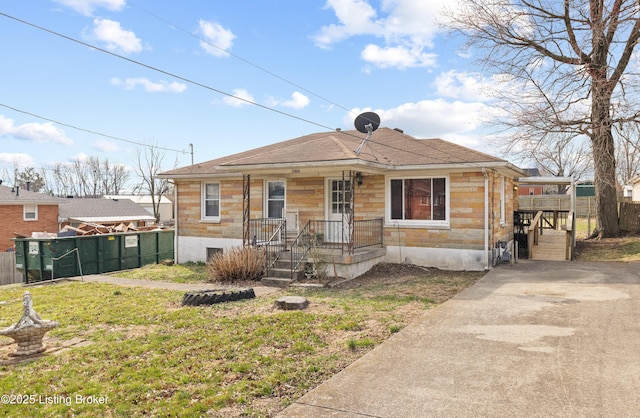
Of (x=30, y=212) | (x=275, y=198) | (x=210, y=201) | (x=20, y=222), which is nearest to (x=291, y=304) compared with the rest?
(x=275, y=198)

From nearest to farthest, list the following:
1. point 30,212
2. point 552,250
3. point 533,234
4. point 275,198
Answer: point 275,198 < point 552,250 < point 533,234 < point 30,212

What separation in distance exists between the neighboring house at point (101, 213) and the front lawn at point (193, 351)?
23697 millimetres

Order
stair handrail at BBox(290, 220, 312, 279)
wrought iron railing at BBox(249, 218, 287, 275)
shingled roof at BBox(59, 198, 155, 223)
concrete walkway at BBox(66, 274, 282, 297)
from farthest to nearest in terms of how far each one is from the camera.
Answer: shingled roof at BBox(59, 198, 155, 223) → wrought iron railing at BBox(249, 218, 287, 275) → stair handrail at BBox(290, 220, 312, 279) → concrete walkway at BBox(66, 274, 282, 297)

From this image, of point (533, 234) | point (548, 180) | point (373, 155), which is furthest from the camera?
point (548, 180)

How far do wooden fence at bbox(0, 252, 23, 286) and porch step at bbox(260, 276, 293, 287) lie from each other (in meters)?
11.8

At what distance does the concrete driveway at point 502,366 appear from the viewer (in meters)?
3.90

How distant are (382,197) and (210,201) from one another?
620 centimetres

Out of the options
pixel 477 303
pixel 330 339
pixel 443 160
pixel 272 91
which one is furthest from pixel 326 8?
pixel 330 339

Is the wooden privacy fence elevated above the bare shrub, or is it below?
above

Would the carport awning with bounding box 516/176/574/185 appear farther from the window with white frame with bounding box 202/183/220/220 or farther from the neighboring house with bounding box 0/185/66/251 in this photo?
the neighboring house with bounding box 0/185/66/251

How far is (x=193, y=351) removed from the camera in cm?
559

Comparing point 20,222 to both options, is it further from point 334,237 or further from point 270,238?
point 334,237

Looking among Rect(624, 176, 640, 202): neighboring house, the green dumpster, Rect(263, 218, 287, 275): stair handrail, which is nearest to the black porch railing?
Rect(263, 218, 287, 275): stair handrail

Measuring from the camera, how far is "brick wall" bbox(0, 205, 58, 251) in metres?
25.9
